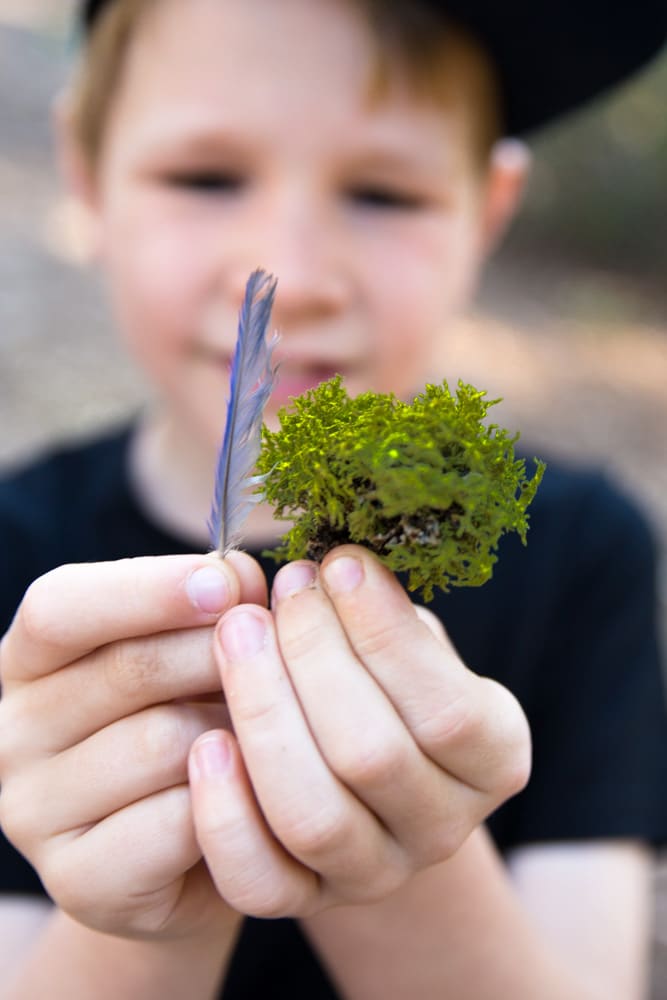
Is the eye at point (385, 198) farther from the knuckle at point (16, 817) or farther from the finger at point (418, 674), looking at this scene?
the knuckle at point (16, 817)

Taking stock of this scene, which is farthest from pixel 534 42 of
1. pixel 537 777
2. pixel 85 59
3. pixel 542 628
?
pixel 537 777

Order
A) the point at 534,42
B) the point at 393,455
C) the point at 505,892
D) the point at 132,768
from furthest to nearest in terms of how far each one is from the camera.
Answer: the point at 534,42
the point at 505,892
the point at 132,768
the point at 393,455

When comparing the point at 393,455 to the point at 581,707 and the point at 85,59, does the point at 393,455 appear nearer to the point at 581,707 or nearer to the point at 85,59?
the point at 581,707

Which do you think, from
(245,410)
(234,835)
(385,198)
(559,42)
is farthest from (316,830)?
(559,42)

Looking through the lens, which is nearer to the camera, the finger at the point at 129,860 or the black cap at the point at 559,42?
the finger at the point at 129,860

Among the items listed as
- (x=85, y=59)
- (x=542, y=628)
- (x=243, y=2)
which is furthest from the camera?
(x=85, y=59)

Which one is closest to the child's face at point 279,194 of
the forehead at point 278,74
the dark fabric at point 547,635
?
the forehead at point 278,74

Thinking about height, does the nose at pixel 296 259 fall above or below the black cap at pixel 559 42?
below
